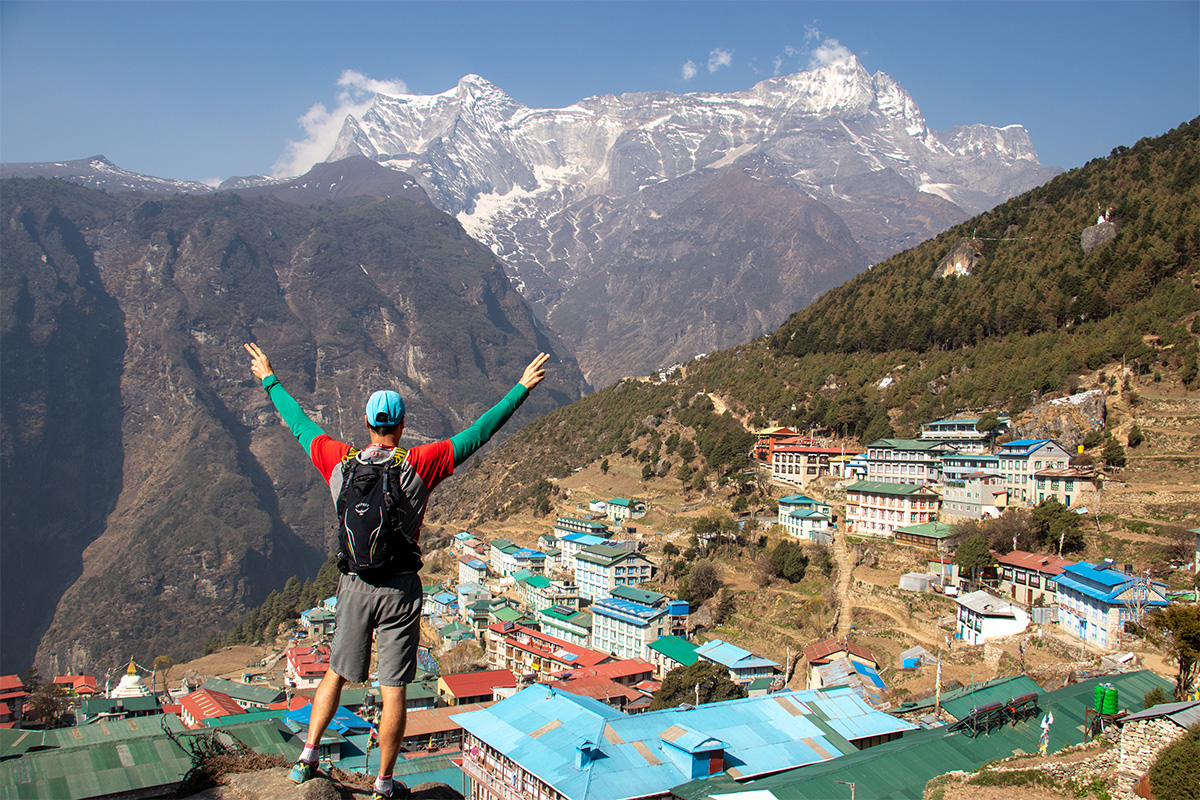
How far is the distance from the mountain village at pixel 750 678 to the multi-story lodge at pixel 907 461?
127 millimetres

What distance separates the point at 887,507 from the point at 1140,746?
94.2 ft

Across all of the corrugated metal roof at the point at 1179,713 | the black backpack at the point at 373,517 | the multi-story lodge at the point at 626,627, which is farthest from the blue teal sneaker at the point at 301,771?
the multi-story lodge at the point at 626,627

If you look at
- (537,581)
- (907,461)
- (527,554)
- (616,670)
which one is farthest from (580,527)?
(907,461)

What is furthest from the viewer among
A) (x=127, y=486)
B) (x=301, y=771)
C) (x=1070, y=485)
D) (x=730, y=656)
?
(x=127, y=486)

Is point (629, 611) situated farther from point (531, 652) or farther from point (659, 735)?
point (659, 735)

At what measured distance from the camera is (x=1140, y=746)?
1248 cm

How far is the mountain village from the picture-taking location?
17.3 meters

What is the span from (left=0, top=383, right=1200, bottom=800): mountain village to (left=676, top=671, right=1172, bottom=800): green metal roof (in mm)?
64

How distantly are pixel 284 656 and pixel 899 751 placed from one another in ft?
178

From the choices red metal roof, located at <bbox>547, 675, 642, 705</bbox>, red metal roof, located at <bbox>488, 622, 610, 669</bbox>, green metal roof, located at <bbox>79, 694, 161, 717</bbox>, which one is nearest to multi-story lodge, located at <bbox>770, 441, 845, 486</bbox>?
red metal roof, located at <bbox>488, 622, 610, 669</bbox>

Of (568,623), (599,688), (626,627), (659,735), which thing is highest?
(659,735)

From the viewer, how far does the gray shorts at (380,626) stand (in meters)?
4.58

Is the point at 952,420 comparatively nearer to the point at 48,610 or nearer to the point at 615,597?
the point at 615,597

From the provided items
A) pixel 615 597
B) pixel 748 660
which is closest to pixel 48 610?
pixel 615 597
